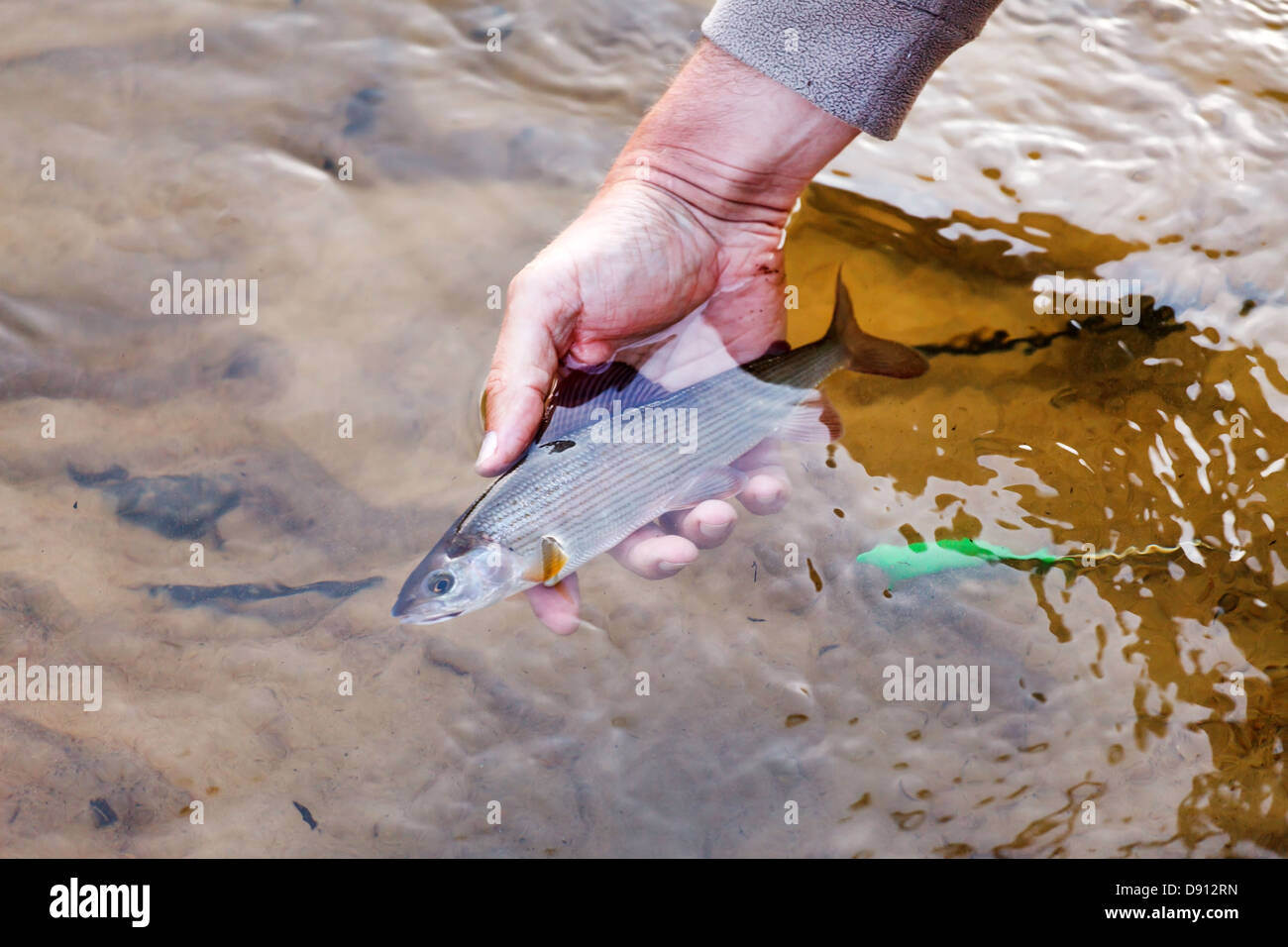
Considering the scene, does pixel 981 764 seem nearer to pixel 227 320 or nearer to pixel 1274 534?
pixel 1274 534

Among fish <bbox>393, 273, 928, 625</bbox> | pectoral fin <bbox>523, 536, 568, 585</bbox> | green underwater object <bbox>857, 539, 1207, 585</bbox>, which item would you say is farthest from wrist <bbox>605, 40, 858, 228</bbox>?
pectoral fin <bbox>523, 536, 568, 585</bbox>

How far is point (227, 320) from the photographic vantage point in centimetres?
473

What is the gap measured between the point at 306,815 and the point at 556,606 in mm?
1233

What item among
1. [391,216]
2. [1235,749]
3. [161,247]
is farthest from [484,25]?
[1235,749]

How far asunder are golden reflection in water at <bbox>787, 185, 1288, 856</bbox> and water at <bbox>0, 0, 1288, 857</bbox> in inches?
0.7

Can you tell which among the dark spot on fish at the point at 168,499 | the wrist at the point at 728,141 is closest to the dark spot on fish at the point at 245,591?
the dark spot on fish at the point at 168,499

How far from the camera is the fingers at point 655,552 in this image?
3824 millimetres

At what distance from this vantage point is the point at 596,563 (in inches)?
165

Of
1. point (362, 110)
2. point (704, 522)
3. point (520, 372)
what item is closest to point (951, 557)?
point (704, 522)

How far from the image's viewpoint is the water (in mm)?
3664

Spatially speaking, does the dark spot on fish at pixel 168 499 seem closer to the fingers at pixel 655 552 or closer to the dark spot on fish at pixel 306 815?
the dark spot on fish at pixel 306 815

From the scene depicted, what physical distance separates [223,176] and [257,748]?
329 centimetres

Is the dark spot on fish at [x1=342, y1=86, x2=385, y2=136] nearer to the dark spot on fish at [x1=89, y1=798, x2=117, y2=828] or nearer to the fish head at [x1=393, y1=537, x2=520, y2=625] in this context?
the fish head at [x1=393, y1=537, x2=520, y2=625]

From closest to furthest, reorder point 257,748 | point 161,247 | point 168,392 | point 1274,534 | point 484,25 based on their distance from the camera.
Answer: point 257,748 < point 1274,534 < point 168,392 < point 161,247 < point 484,25
